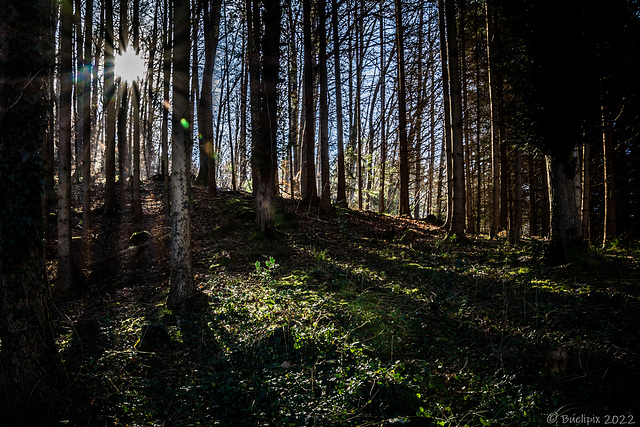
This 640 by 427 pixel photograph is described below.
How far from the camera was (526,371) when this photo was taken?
3266 mm

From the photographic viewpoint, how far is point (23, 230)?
3.51 metres

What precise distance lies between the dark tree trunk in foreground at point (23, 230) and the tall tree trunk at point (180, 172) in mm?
1982

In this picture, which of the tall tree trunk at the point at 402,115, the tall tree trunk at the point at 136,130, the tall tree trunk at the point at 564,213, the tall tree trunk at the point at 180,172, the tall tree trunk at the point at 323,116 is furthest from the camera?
the tall tree trunk at the point at 402,115

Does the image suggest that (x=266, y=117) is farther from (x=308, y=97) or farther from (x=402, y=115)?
(x=402, y=115)

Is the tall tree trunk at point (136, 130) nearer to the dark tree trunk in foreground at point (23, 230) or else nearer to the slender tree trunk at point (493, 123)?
the dark tree trunk in foreground at point (23, 230)

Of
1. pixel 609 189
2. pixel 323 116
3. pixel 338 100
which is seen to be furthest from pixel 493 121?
pixel 338 100

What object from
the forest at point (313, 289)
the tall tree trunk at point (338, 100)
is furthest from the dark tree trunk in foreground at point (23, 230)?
the tall tree trunk at point (338, 100)

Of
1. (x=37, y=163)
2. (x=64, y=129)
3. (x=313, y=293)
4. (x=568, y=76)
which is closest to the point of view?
(x=37, y=163)

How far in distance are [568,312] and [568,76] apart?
16.7 feet

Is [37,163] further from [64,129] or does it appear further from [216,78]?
[216,78]

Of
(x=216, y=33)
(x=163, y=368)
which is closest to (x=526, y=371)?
(x=163, y=368)

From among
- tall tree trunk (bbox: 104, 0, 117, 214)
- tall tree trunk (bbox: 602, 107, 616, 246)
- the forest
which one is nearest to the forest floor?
the forest

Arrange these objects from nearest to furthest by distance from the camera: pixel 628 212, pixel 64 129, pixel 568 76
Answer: pixel 568 76 < pixel 64 129 < pixel 628 212

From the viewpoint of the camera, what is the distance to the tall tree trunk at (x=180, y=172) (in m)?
5.53
